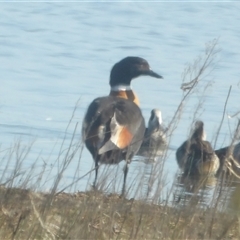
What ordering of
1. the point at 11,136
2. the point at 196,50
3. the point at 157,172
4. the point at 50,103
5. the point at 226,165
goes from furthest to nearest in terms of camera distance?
the point at 196,50 < the point at 50,103 < the point at 11,136 < the point at 157,172 < the point at 226,165

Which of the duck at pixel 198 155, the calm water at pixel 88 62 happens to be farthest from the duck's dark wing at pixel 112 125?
the duck at pixel 198 155

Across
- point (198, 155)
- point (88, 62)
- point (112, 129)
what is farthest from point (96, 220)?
point (88, 62)

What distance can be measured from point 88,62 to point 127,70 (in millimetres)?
5864

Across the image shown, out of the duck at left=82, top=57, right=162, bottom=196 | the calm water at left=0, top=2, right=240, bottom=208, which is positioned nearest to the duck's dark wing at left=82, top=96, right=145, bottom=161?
the duck at left=82, top=57, right=162, bottom=196

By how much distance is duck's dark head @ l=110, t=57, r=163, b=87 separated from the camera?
11250 mm

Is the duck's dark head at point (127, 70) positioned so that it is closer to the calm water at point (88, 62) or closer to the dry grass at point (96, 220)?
the calm water at point (88, 62)

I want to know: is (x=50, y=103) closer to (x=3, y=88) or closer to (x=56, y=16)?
(x=3, y=88)

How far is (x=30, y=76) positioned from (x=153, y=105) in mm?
2349

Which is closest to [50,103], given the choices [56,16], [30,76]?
[30,76]

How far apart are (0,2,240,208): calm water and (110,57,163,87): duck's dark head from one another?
52 centimetres

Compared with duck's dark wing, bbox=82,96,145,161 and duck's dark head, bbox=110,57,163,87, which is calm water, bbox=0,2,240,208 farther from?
duck's dark head, bbox=110,57,163,87

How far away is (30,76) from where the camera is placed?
15.1 meters

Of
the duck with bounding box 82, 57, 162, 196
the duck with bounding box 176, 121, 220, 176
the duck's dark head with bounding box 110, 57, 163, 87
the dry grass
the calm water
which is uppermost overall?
the dry grass

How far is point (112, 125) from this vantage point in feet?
27.8
